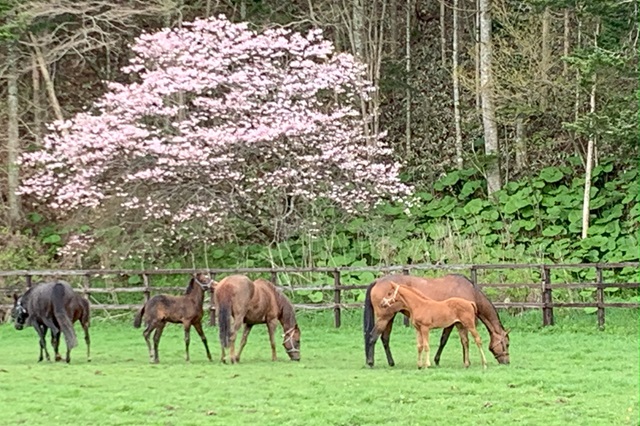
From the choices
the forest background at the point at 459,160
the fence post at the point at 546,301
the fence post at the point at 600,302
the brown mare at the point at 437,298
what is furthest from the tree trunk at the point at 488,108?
the brown mare at the point at 437,298

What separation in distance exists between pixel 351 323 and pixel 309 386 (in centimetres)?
747

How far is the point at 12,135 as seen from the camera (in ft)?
72.7

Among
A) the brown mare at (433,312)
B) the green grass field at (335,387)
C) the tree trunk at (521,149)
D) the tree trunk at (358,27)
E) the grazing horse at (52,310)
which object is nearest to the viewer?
the green grass field at (335,387)

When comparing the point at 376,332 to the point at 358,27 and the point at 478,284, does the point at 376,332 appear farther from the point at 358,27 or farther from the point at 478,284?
the point at 358,27

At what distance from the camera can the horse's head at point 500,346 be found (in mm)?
11203

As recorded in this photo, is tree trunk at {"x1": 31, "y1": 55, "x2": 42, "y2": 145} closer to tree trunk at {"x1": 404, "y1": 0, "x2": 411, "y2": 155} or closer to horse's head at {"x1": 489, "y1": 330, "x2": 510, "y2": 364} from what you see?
tree trunk at {"x1": 404, "y1": 0, "x2": 411, "y2": 155}

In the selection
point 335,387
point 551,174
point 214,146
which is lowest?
point 335,387

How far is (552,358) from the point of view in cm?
1189

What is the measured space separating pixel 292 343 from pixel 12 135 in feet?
41.2

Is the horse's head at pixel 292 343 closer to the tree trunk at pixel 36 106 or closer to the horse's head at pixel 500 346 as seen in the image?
the horse's head at pixel 500 346

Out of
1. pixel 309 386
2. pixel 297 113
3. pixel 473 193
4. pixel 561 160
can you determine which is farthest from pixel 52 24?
pixel 309 386

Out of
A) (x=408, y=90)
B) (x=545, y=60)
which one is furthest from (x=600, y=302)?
(x=408, y=90)

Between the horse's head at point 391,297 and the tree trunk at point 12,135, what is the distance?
13351mm

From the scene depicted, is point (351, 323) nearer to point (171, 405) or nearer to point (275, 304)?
point (275, 304)
